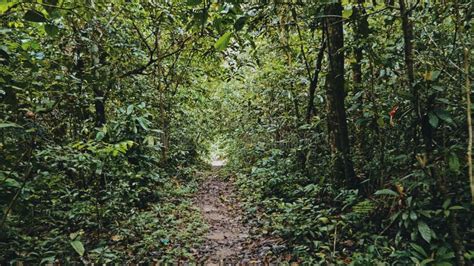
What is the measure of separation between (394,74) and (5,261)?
15.4 feet

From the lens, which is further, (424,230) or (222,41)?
(424,230)

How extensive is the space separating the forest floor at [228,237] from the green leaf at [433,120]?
2.21m

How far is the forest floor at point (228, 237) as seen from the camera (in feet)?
13.3

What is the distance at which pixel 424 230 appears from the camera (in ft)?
9.65

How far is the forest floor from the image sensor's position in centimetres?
404

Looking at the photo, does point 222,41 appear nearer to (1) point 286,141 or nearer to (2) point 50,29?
(2) point 50,29

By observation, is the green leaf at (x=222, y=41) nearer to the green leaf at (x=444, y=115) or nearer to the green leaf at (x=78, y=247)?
the green leaf at (x=444, y=115)

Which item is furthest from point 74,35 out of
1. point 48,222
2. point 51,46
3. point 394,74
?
point 394,74

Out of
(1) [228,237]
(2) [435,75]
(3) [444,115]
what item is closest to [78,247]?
(1) [228,237]

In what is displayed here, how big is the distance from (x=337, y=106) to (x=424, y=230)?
6.99 ft

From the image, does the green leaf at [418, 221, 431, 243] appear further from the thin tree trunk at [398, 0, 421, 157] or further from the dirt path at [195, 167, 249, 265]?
the dirt path at [195, 167, 249, 265]

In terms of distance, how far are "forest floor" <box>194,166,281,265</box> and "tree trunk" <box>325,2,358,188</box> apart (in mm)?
1352

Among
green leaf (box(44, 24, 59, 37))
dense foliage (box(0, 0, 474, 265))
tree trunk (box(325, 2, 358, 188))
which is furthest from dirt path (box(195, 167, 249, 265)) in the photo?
green leaf (box(44, 24, 59, 37))

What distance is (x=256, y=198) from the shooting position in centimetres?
645
